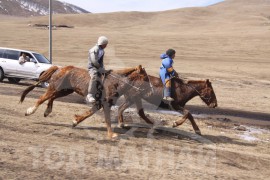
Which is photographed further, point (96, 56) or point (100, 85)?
point (100, 85)

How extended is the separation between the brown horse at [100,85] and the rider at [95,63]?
0.57ft

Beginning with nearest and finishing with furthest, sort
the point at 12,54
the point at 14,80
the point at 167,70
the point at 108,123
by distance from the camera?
the point at 108,123 < the point at 167,70 < the point at 12,54 < the point at 14,80

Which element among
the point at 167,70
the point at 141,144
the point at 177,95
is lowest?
the point at 141,144

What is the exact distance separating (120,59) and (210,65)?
889 cm

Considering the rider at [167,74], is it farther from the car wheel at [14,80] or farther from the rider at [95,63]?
the car wheel at [14,80]

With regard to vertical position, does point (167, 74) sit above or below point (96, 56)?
below

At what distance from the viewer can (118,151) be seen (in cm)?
863

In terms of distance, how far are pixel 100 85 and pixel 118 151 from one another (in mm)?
2214

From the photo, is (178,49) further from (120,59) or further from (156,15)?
(156,15)


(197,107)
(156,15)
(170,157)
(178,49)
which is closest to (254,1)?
(156,15)

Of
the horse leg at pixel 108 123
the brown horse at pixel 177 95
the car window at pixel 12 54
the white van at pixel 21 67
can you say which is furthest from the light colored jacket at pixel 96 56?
the car window at pixel 12 54

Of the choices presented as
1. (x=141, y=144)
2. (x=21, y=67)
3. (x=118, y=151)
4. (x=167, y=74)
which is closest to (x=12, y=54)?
(x=21, y=67)

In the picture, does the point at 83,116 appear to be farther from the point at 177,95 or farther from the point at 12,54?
the point at 12,54

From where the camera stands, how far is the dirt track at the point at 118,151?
731 cm
